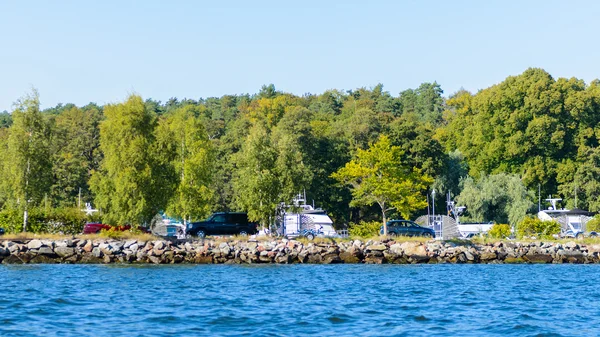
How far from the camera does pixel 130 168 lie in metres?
48.8

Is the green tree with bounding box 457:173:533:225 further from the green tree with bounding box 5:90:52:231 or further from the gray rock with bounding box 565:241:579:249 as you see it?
the green tree with bounding box 5:90:52:231

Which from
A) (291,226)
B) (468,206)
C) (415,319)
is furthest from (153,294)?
(468,206)

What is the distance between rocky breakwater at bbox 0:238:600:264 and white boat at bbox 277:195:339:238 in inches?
325

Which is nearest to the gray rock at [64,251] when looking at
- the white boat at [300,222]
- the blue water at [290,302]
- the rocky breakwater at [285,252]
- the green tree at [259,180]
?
the rocky breakwater at [285,252]

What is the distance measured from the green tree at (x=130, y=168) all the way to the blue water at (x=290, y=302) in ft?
27.9

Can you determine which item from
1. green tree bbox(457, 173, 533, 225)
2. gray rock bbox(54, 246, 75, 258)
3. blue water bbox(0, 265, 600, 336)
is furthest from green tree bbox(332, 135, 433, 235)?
gray rock bbox(54, 246, 75, 258)

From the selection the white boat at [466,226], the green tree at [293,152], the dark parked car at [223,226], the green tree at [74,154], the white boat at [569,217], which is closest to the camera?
the dark parked car at [223,226]

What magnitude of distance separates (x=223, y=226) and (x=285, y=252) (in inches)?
291

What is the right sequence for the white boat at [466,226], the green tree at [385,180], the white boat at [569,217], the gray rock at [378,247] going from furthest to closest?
the white boat at [569,217]
the white boat at [466,226]
the green tree at [385,180]
the gray rock at [378,247]

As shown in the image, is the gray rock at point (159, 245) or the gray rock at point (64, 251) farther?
the gray rock at point (159, 245)

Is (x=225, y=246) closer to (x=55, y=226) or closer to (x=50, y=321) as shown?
(x=55, y=226)

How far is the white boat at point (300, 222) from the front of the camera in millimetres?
57500

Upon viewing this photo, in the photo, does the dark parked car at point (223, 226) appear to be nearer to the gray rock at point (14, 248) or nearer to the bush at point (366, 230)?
the bush at point (366, 230)

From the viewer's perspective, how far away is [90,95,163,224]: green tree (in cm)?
4894
